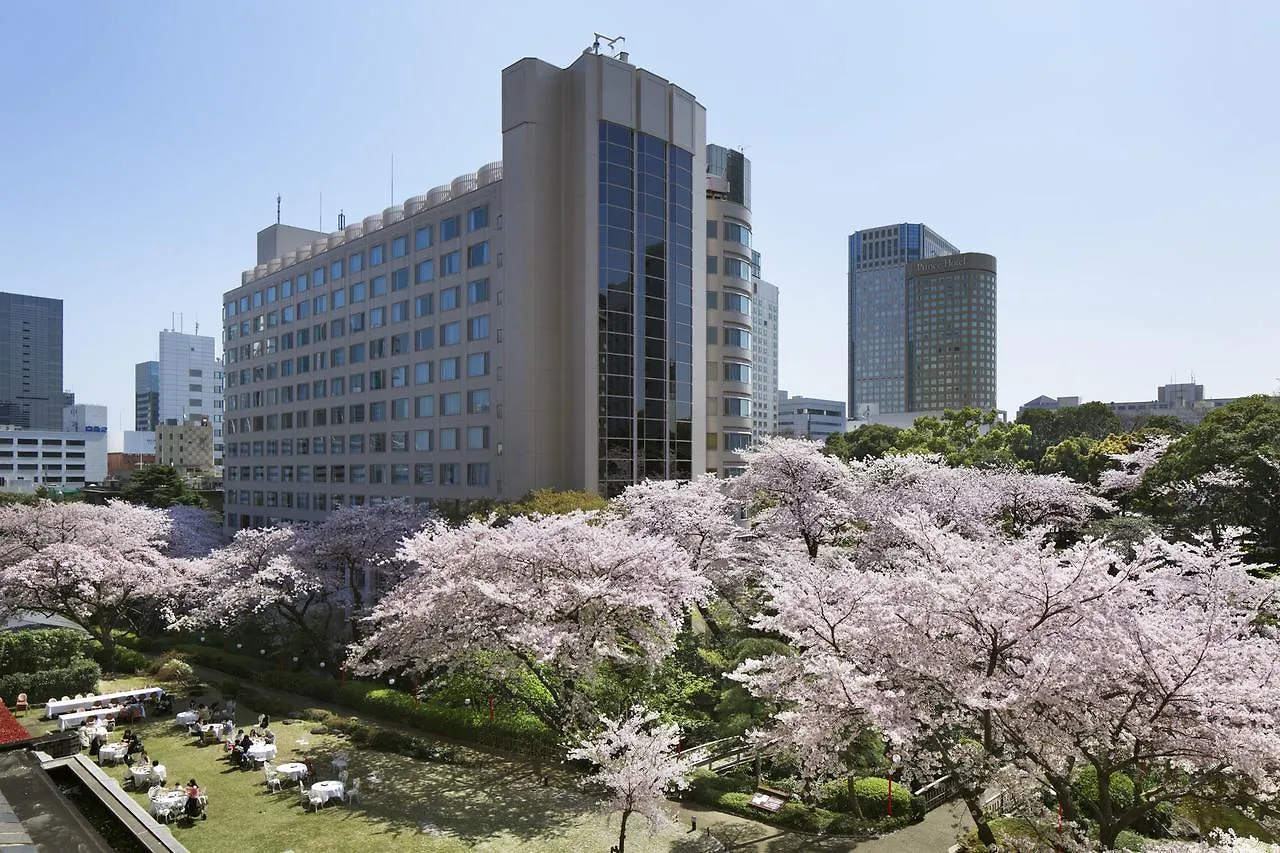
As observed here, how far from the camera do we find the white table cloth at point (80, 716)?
100 feet

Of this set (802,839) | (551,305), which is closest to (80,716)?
(802,839)

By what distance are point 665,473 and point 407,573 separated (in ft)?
71.1

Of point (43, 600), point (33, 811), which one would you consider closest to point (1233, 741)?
point (33, 811)

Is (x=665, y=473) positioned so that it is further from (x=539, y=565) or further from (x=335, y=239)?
(x=335, y=239)

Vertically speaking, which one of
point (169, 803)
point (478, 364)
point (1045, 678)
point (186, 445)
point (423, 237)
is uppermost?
point (423, 237)

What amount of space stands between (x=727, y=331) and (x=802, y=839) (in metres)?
49.5

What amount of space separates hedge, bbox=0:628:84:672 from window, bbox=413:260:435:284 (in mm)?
37048

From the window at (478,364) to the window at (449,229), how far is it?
33.7ft

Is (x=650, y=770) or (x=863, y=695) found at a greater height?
(x=863, y=695)

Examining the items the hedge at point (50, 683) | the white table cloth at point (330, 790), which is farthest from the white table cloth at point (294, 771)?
the hedge at point (50, 683)

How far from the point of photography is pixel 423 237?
2601 inches

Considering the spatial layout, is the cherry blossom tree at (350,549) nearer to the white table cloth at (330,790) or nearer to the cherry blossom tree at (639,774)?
the white table cloth at (330,790)

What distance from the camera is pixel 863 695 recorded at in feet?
53.5

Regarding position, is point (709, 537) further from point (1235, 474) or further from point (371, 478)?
point (371, 478)
